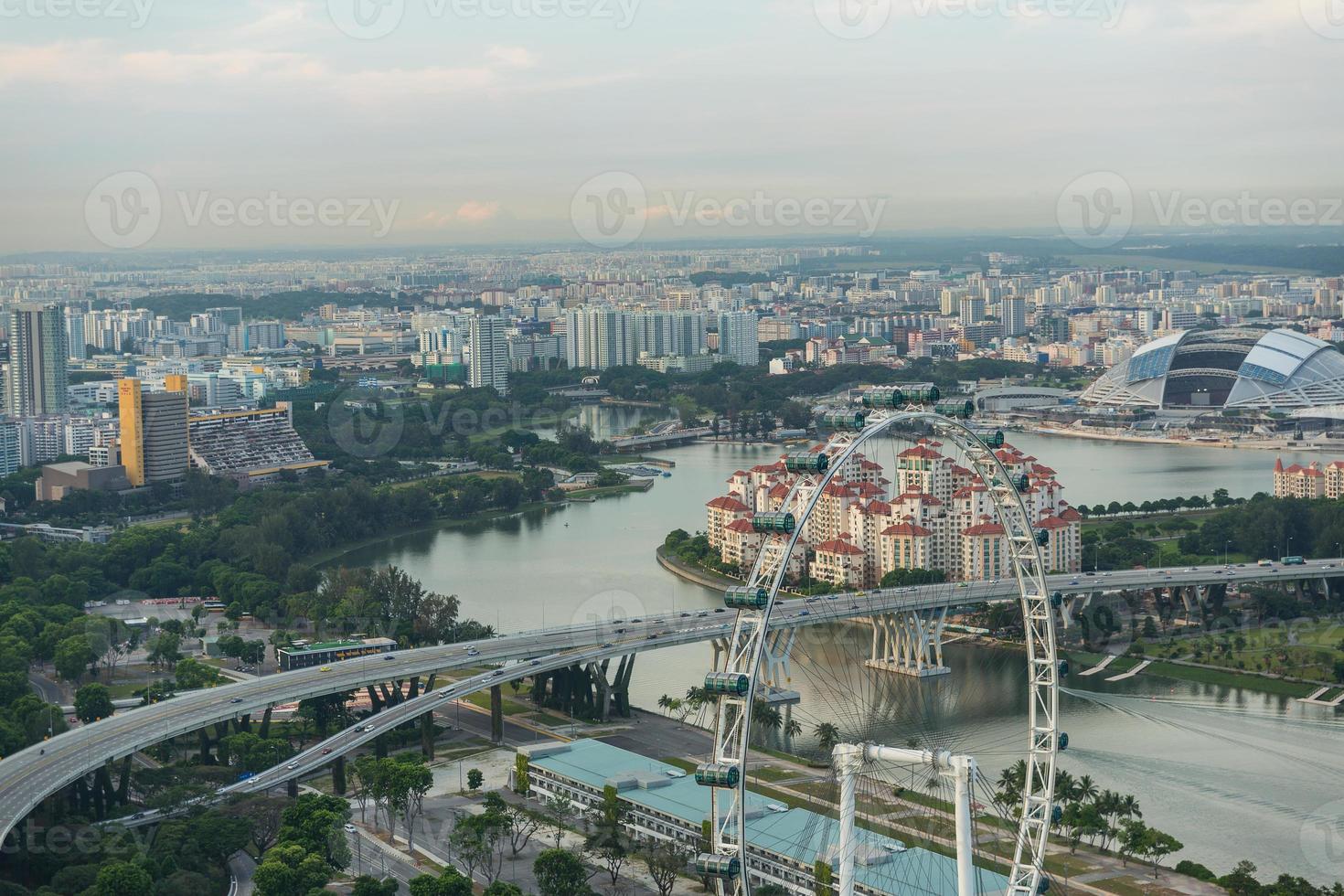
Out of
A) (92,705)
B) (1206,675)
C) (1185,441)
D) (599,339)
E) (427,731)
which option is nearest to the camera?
(427,731)

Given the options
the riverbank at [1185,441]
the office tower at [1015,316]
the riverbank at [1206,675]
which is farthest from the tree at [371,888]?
the office tower at [1015,316]

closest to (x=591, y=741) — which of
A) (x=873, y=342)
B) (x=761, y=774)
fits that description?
(x=761, y=774)

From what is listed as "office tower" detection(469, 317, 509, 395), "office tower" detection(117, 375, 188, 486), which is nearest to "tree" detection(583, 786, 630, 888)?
"office tower" detection(117, 375, 188, 486)

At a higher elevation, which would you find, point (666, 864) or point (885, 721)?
point (885, 721)

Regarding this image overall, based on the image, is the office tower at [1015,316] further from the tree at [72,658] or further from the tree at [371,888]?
the tree at [371,888]

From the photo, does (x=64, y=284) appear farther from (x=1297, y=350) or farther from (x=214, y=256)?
(x=1297, y=350)

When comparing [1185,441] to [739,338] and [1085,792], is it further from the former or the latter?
[1085,792]

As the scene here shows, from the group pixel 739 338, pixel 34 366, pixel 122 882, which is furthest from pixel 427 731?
pixel 739 338
